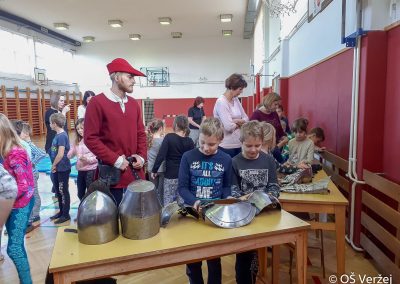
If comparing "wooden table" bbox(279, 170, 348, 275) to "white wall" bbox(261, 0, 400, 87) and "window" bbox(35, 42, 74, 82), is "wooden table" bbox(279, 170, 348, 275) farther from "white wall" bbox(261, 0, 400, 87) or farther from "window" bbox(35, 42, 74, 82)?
"window" bbox(35, 42, 74, 82)

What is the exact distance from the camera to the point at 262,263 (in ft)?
7.88

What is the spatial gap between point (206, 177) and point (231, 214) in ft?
1.43

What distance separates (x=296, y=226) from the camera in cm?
163

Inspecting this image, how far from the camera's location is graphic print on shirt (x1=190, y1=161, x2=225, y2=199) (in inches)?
79.9

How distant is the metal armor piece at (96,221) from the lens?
143 cm

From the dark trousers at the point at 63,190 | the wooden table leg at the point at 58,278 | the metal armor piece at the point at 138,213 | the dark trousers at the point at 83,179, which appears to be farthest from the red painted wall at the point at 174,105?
the wooden table leg at the point at 58,278

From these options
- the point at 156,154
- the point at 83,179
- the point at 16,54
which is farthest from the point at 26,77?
the point at 156,154

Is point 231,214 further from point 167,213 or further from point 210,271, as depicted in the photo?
point 210,271

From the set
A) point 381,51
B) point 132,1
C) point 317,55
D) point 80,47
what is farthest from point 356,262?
point 80,47

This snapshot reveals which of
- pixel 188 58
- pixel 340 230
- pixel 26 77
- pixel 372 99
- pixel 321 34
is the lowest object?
pixel 340 230

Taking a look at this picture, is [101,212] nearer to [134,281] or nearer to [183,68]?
[134,281]

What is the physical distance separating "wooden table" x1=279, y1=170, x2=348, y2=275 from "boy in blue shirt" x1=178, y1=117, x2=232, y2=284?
0.55 m

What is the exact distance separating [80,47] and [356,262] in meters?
17.2

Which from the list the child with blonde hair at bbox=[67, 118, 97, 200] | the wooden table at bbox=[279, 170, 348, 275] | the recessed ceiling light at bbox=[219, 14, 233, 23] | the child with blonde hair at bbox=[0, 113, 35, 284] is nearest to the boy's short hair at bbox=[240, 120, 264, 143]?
the wooden table at bbox=[279, 170, 348, 275]
